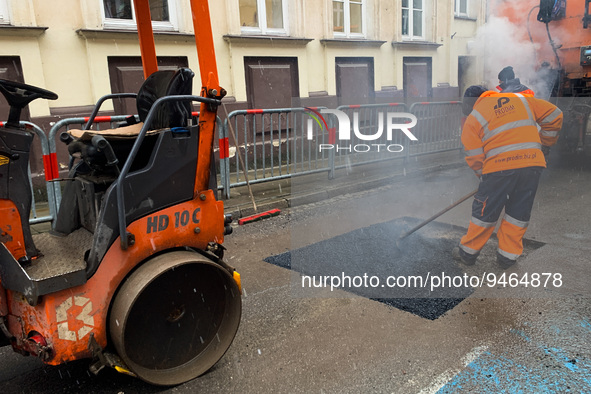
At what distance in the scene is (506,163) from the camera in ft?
13.8

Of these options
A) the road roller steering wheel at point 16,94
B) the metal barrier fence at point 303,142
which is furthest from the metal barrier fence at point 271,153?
the road roller steering wheel at point 16,94

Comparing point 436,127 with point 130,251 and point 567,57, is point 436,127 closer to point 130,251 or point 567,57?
point 567,57

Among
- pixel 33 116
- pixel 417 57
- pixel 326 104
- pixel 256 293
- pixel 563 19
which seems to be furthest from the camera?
pixel 417 57

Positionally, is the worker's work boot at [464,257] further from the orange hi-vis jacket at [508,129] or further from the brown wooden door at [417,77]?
the brown wooden door at [417,77]

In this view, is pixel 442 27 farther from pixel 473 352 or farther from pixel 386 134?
pixel 473 352

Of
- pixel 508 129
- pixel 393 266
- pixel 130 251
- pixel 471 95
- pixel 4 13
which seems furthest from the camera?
pixel 4 13

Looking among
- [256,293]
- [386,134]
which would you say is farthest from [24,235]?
[386,134]

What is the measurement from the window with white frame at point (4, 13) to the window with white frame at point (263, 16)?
4.15 metres

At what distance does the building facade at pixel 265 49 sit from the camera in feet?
23.5

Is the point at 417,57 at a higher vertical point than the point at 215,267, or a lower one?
higher

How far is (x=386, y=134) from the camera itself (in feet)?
31.4

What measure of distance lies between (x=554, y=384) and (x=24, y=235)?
9.88 feet

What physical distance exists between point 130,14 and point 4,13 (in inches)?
77.6

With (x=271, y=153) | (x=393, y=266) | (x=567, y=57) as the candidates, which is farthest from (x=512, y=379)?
(x=567, y=57)
